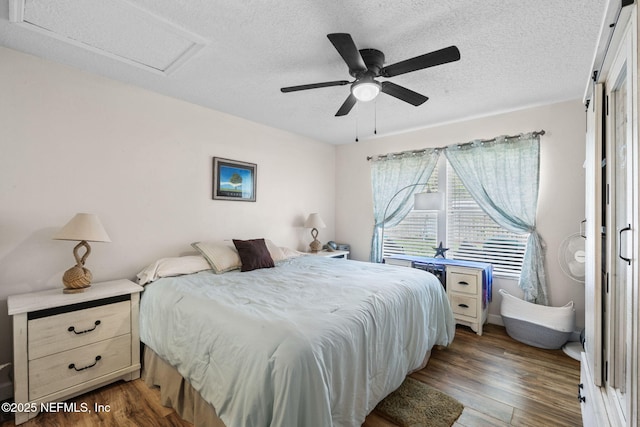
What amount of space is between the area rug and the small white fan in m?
1.89

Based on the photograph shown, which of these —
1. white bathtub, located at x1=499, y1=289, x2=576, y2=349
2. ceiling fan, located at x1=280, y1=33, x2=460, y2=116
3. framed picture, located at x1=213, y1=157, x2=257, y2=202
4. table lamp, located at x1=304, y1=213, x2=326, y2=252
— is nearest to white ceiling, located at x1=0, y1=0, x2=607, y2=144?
ceiling fan, located at x1=280, y1=33, x2=460, y2=116

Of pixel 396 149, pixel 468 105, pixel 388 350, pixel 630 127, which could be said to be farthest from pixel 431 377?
pixel 396 149

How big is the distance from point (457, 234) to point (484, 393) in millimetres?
2097

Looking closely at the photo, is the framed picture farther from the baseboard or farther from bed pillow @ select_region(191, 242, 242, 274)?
the baseboard

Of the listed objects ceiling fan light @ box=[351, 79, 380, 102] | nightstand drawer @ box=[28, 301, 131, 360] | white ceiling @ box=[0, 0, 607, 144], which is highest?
white ceiling @ box=[0, 0, 607, 144]

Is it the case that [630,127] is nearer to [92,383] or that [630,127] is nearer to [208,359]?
[208,359]

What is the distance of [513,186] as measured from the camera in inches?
130

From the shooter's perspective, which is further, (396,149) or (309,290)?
(396,149)

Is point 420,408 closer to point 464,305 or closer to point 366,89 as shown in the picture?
point 464,305

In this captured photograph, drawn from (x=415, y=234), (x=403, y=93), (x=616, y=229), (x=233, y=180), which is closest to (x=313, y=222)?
(x=233, y=180)

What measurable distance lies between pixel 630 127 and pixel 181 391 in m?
2.68

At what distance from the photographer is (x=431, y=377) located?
232 centimetres

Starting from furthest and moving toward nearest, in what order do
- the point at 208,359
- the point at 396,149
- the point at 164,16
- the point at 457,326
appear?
the point at 396,149 → the point at 457,326 → the point at 164,16 → the point at 208,359

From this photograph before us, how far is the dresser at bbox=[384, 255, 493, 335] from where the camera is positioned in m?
3.14
